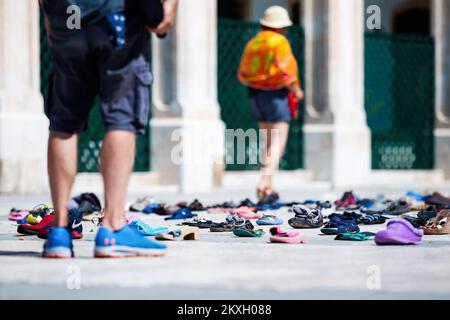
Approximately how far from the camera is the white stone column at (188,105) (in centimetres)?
1459

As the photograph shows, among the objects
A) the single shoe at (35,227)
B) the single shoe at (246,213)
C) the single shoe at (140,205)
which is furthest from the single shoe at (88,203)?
the single shoe at (35,227)

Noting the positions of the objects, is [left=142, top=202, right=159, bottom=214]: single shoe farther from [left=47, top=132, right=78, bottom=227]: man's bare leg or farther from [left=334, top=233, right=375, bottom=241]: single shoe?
[left=47, top=132, right=78, bottom=227]: man's bare leg

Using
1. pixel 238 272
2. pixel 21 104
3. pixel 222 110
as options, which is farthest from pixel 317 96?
pixel 238 272

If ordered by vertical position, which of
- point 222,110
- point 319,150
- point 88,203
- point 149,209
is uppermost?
point 222,110

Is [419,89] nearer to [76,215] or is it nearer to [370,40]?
[370,40]

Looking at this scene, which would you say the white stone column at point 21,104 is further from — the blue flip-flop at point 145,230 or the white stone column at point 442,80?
the white stone column at point 442,80

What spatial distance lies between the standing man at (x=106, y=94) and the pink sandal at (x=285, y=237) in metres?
1.26

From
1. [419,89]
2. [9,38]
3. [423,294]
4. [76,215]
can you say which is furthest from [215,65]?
[423,294]

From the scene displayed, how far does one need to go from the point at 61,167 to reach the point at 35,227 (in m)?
1.62

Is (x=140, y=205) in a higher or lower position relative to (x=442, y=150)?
lower

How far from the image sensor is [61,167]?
5.43 m

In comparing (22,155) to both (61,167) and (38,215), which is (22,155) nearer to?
(38,215)

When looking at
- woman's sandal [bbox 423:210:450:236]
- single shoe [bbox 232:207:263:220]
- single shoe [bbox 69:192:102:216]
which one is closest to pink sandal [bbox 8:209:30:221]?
single shoe [bbox 69:192:102:216]

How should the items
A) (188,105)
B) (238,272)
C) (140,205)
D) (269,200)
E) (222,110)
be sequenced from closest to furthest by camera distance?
(238,272) → (140,205) → (269,200) → (188,105) → (222,110)
